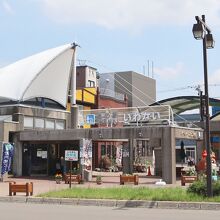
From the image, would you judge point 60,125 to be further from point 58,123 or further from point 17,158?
point 17,158

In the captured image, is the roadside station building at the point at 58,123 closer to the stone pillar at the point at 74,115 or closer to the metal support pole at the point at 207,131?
the stone pillar at the point at 74,115

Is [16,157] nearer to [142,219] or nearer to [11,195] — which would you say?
[11,195]

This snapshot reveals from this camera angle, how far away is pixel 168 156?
92.5 feet

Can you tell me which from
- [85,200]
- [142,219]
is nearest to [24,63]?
[85,200]

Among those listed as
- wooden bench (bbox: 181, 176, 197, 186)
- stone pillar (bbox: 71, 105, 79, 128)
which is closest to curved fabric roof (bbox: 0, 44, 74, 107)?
stone pillar (bbox: 71, 105, 79, 128)

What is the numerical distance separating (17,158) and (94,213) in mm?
21357

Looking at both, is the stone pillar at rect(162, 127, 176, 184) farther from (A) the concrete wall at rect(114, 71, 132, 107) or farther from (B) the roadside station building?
(A) the concrete wall at rect(114, 71, 132, 107)

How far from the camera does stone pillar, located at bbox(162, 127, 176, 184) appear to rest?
27859 millimetres

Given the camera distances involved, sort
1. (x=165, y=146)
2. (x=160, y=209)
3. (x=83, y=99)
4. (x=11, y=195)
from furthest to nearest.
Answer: (x=83, y=99), (x=165, y=146), (x=11, y=195), (x=160, y=209)

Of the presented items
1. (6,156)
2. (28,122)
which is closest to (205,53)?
(6,156)

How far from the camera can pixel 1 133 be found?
111 feet

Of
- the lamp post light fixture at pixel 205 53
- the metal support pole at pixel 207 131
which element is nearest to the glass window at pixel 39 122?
the lamp post light fixture at pixel 205 53

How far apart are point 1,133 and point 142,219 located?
73.8 ft

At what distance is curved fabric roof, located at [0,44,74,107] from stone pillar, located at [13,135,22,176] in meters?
3.45
